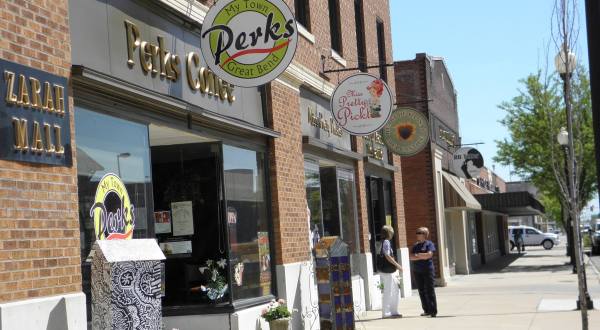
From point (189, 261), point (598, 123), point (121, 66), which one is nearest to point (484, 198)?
point (189, 261)

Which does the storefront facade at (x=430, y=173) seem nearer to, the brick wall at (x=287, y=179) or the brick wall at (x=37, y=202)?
the brick wall at (x=287, y=179)

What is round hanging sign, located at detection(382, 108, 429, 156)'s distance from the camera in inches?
736

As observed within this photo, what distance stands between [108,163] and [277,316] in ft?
13.1

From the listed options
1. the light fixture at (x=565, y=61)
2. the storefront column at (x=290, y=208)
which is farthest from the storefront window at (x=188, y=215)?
the light fixture at (x=565, y=61)

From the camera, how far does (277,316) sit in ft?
37.8

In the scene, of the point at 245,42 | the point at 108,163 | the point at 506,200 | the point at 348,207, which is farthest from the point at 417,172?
the point at 108,163

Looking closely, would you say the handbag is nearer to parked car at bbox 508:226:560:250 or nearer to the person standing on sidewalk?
the person standing on sidewalk

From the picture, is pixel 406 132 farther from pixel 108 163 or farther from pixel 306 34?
pixel 108 163

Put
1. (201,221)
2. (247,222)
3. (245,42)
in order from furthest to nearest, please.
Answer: (247,222), (201,221), (245,42)

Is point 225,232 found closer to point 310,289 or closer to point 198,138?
point 198,138

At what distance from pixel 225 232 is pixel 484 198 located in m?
27.2

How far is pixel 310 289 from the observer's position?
1389 centimetres

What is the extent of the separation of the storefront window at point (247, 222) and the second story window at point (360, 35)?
7.20 m

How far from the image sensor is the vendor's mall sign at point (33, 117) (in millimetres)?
6527
